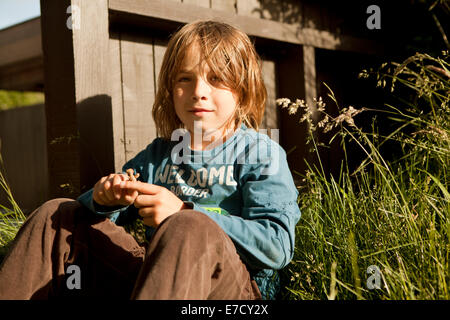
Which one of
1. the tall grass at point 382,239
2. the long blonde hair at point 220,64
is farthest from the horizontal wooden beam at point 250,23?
the tall grass at point 382,239

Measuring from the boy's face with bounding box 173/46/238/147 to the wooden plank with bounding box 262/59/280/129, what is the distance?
1769 millimetres

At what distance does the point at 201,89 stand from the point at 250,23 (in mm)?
1556

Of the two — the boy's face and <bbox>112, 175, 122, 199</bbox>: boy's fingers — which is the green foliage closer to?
the boy's face

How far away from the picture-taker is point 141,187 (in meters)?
1.50

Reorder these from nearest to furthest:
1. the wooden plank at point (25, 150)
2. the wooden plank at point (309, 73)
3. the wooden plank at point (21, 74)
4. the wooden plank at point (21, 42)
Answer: the wooden plank at point (309, 73) → the wooden plank at point (21, 42) → the wooden plank at point (21, 74) → the wooden plank at point (25, 150)

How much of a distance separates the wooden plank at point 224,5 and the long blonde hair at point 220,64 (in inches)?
48.2

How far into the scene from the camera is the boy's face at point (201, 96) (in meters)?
1.87

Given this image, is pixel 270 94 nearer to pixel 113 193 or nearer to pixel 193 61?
pixel 193 61

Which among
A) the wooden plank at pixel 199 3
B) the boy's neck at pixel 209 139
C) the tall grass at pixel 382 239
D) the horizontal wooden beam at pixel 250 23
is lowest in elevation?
the tall grass at pixel 382 239

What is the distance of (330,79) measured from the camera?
4258mm

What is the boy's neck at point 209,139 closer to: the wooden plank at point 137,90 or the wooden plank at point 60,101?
the wooden plank at point 60,101

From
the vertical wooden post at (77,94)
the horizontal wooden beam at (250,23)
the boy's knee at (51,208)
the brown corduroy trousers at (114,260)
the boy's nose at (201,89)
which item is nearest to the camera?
the brown corduroy trousers at (114,260)

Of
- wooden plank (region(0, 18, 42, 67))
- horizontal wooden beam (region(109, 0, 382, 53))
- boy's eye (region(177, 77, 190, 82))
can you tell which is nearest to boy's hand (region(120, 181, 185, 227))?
boy's eye (region(177, 77, 190, 82))

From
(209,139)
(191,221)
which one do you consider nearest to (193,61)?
(209,139)
